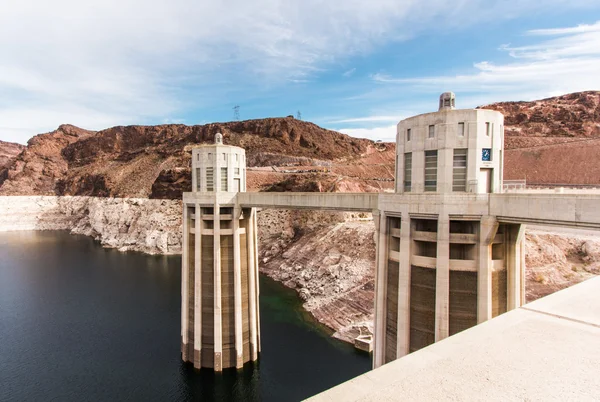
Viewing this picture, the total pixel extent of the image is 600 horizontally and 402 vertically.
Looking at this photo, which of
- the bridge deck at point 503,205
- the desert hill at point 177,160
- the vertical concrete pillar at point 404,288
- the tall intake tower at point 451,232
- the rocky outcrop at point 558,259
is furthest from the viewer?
the desert hill at point 177,160

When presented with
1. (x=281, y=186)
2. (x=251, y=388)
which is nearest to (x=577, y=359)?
(x=251, y=388)

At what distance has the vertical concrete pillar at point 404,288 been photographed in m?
14.1

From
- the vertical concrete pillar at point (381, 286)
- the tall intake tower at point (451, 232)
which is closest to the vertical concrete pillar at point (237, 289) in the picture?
the vertical concrete pillar at point (381, 286)

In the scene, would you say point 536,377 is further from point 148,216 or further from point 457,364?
point 148,216

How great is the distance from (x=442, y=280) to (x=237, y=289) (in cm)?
1686

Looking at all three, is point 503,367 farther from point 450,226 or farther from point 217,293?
point 217,293

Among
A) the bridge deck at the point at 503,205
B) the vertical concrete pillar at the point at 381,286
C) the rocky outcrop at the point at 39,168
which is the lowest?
the vertical concrete pillar at the point at 381,286

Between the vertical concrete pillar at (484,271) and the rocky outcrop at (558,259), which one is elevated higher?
the vertical concrete pillar at (484,271)

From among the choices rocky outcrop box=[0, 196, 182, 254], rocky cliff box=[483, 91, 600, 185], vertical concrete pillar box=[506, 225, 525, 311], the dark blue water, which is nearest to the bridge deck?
vertical concrete pillar box=[506, 225, 525, 311]

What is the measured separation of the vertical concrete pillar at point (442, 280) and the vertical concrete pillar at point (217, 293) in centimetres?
1666

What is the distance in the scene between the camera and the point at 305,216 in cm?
6488

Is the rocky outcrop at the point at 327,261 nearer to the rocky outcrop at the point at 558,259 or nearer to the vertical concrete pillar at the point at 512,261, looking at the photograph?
the rocky outcrop at the point at 558,259

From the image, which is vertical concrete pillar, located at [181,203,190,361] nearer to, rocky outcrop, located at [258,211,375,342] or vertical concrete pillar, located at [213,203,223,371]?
vertical concrete pillar, located at [213,203,223,371]

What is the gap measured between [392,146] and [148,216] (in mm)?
88923
